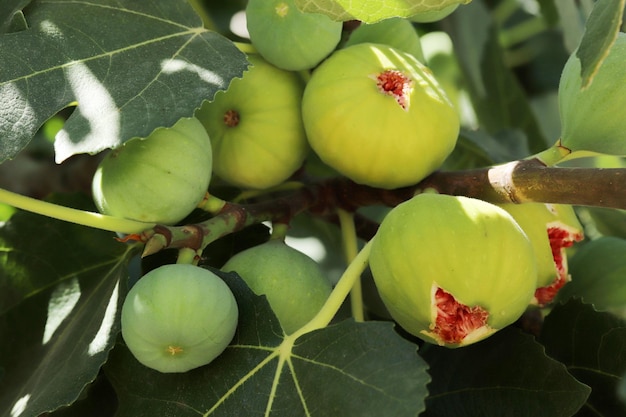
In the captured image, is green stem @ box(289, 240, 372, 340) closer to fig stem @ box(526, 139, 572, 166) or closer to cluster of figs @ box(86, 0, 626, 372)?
cluster of figs @ box(86, 0, 626, 372)

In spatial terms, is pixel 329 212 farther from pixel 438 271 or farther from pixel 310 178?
pixel 438 271

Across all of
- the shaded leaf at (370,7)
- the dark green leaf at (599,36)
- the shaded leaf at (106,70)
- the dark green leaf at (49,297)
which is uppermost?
the dark green leaf at (599,36)

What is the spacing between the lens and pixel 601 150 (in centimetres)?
114

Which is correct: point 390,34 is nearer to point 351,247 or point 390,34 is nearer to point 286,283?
point 351,247

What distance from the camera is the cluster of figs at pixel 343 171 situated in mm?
978

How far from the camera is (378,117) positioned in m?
1.14

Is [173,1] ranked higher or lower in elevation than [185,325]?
higher

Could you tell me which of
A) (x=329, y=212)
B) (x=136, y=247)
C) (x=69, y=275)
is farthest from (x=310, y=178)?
(x=69, y=275)

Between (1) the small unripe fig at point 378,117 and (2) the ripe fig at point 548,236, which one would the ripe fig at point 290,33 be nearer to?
(1) the small unripe fig at point 378,117

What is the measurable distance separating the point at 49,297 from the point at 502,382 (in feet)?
2.27

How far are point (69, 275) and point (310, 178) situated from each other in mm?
425

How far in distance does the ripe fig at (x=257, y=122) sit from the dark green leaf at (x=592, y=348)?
19.1 inches

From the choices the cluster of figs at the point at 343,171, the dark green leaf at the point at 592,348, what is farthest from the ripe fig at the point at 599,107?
the dark green leaf at the point at 592,348

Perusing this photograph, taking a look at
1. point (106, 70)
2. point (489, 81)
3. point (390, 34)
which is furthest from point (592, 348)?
point (489, 81)
